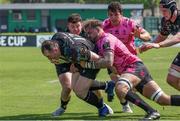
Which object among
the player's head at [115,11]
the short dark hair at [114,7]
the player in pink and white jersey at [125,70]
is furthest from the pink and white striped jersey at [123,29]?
the player in pink and white jersey at [125,70]

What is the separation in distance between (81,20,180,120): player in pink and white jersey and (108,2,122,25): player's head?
70 centimetres

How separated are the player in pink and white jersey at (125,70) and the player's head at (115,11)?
0.70 meters

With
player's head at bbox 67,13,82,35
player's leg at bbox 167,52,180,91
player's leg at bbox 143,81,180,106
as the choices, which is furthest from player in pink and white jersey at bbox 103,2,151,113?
player's leg at bbox 143,81,180,106

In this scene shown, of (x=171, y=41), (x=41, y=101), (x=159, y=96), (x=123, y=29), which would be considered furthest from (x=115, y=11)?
(x=41, y=101)

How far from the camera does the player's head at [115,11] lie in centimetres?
1041

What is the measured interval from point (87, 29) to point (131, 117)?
1.65 meters

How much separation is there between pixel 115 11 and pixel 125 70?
128cm

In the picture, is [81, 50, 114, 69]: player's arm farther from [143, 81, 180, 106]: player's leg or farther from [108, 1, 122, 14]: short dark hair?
[108, 1, 122, 14]: short dark hair

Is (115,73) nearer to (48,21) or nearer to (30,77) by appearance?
(30,77)

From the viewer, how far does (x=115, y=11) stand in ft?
34.5

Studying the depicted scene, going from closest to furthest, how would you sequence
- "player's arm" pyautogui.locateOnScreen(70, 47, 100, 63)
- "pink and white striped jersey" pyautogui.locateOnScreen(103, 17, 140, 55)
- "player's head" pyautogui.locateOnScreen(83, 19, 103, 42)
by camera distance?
1. "player's arm" pyautogui.locateOnScreen(70, 47, 100, 63)
2. "player's head" pyautogui.locateOnScreen(83, 19, 103, 42)
3. "pink and white striped jersey" pyautogui.locateOnScreen(103, 17, 140, 55)

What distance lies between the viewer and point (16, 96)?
13.8 meters

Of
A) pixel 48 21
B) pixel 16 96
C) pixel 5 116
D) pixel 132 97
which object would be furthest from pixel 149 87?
pixel 48 21

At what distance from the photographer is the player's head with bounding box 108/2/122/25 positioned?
1041 centimetres
